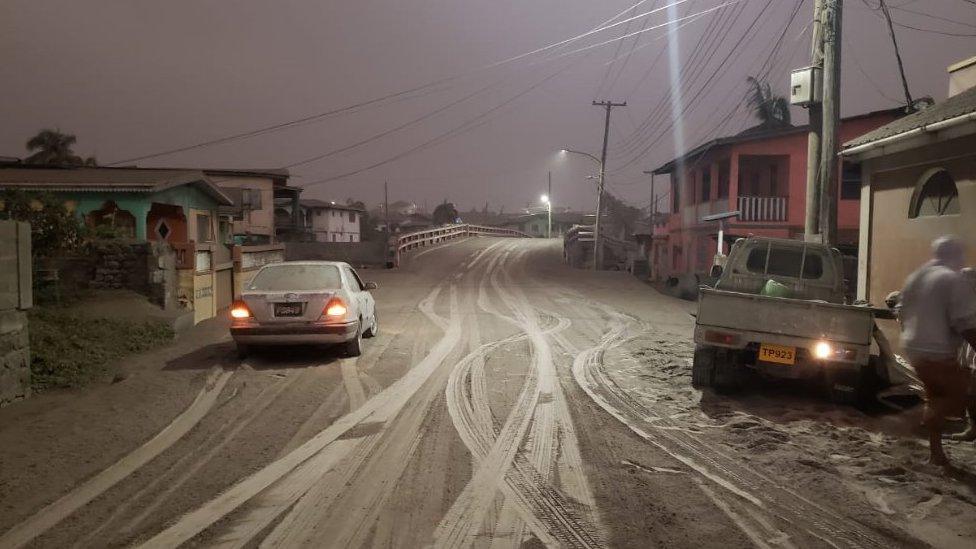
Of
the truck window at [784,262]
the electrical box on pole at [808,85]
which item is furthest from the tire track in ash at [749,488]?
the electrical box on pole at [808,85]

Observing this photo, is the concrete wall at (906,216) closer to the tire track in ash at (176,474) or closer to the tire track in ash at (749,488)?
the tire track in ash at (749,488)

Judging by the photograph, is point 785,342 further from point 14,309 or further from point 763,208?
point 763,208

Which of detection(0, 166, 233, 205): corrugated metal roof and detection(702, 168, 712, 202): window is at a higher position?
detection(702, 168, 712, 202): window

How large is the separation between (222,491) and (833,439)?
5.36 m

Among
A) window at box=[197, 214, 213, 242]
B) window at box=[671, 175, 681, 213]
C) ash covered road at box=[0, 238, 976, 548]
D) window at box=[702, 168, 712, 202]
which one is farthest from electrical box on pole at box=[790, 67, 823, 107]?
window at box=[671, 175, 681, 213]

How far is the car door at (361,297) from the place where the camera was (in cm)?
1037

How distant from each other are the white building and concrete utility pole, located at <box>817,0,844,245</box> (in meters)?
44.8

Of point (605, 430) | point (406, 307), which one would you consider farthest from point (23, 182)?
point (605, 430)

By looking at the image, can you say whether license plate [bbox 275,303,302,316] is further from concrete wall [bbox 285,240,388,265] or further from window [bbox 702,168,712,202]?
window [bbox 702,168,712,202]

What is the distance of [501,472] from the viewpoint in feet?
16.1

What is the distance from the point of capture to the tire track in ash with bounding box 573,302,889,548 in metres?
3.89

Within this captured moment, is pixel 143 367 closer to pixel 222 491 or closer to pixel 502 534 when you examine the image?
pixel 222 491

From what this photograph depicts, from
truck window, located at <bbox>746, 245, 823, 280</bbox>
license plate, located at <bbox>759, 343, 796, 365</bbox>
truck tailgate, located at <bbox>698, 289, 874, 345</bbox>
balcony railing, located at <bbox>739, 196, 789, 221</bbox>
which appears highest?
balcony railing, located at <bbox>739, 196, 789, 221</bbox>

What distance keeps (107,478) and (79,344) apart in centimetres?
548
